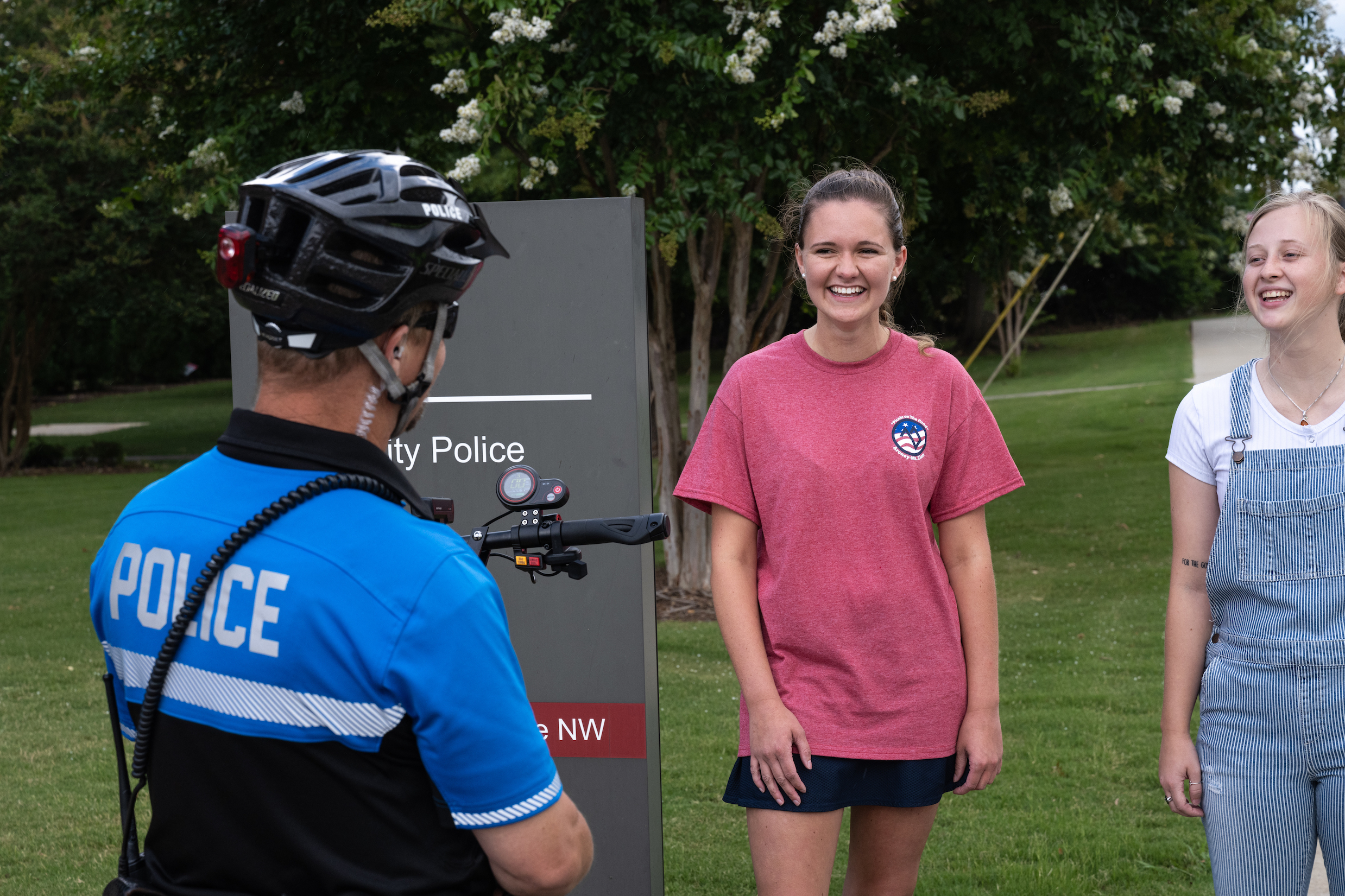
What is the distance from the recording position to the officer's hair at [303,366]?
5.12 feet

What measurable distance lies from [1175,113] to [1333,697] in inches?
278

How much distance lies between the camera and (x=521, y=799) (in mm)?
1475

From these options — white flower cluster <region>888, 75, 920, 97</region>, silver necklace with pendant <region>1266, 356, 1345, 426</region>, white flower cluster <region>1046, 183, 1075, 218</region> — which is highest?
white flower cluster <region>888, 75, 920, 97</region>

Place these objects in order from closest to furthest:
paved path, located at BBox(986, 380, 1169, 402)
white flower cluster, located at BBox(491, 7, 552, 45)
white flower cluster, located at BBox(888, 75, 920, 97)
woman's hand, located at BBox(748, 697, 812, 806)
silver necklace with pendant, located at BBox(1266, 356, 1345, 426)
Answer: silver necklace with pendant, located at BBox(1266, 356, 1345, 426) → woman's hand, located at BBox(748, 697, 812, 806) → white flower cluster, located at BBox(491, 7, 552, 45) → white flower cluster, located at BBox(888, 75, 920, 97) → paved path, located at BBox(986, 380, 1169, 402)

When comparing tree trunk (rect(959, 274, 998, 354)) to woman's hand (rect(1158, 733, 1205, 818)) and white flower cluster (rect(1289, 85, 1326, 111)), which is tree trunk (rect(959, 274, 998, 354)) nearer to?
white flower cluster (rect(1289, 85, 1326, 111))

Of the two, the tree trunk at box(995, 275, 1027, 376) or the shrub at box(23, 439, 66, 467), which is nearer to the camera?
the shrub at box(23, 439, 66, 467)

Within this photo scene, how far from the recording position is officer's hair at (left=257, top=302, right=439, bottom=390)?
5.12 ft

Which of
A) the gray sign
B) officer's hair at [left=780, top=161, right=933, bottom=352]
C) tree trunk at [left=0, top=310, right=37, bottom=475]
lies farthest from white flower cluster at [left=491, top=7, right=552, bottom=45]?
tree trunk at [left=0, top=310, right=37, bottom=475]

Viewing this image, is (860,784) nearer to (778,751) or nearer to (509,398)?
(778,751)

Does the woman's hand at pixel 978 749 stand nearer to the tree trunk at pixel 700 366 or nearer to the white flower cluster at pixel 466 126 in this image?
the white flower cluster at pixel 466 126

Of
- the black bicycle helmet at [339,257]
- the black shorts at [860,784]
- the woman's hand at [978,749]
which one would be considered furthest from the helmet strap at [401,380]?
the woman's hand at [978,749]

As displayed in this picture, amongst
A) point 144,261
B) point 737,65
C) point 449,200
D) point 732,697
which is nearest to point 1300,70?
point 737,65

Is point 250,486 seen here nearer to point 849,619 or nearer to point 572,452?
point 849,619

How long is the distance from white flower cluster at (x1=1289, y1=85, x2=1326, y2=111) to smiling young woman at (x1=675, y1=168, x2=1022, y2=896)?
8.73m
